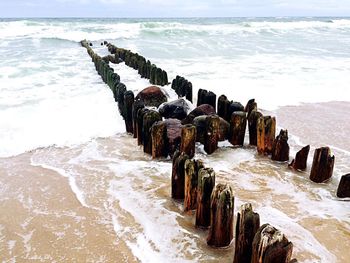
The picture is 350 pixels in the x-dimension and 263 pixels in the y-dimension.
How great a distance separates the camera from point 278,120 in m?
8.58

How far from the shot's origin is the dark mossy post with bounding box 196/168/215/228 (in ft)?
13.2

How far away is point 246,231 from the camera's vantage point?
3318mm

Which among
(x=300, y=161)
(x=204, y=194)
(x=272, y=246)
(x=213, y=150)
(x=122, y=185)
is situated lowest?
(x=122, y=185)

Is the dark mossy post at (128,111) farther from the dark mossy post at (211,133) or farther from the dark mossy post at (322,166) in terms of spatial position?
the dark mossy post at (322,166)

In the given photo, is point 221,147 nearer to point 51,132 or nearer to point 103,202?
point 103,202

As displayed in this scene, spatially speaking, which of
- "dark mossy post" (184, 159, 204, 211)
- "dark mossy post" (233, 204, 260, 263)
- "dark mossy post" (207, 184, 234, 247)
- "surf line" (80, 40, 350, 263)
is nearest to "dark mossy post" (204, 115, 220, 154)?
"surf line" (80, 40, 350, 263)

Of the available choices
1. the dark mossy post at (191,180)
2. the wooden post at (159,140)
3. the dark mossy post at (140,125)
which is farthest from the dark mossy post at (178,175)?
the dark mossy post at (140,125)

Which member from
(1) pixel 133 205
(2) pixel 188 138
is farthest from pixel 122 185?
(2) pixel 188 138

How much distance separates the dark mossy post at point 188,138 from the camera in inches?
242

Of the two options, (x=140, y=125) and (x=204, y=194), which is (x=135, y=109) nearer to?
(x=140, y=125)

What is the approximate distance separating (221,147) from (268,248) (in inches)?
158

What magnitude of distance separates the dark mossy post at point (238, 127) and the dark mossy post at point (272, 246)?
3937 mm

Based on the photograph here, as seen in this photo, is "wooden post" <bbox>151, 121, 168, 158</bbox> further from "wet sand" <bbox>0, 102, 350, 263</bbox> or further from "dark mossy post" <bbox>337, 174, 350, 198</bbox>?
"dark mossy post" <bbox>337, 174, 350, 198</bbox>

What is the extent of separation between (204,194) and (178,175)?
0.76 m
